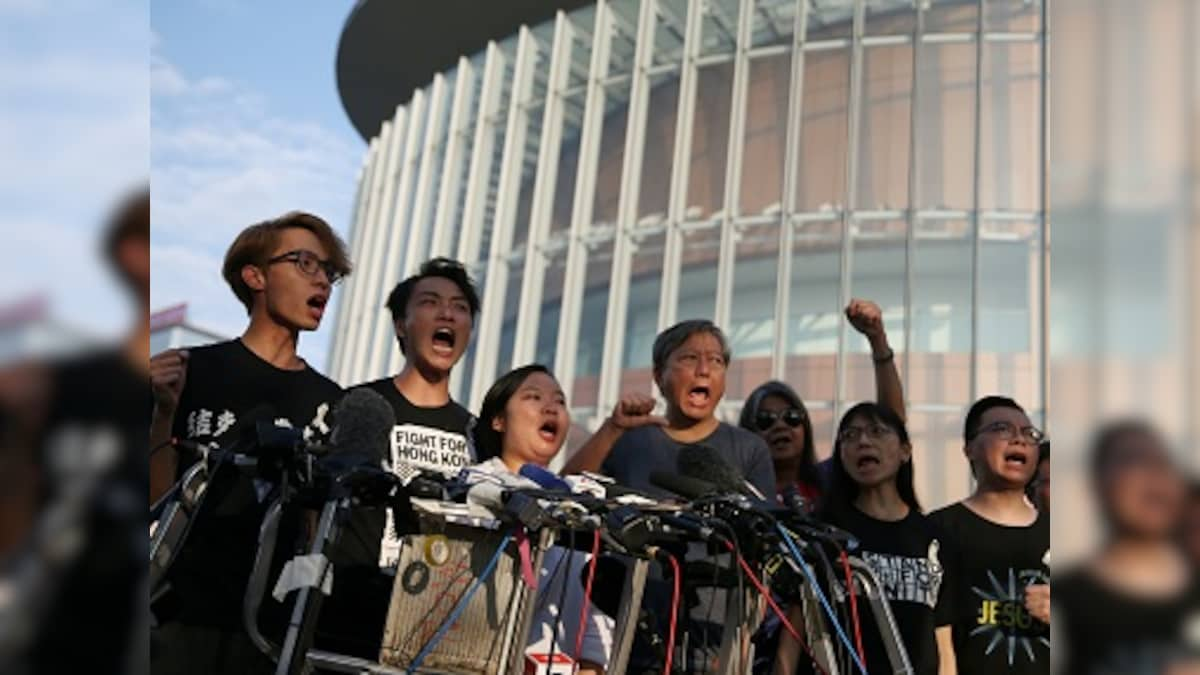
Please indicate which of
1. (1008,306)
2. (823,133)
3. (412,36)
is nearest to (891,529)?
(1008,306)

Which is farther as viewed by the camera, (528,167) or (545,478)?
(528,167)

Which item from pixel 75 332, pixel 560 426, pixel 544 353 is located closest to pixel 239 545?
pixel 560 426

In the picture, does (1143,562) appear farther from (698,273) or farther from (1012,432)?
(698,273)

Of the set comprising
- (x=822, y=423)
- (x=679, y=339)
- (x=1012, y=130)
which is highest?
(x=1012, y=130)

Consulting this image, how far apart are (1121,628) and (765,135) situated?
13180mm

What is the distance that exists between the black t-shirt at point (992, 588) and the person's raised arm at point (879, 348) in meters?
0.73

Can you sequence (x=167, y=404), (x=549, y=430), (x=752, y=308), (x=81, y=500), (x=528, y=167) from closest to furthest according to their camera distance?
(x=81, y=500) → (x=167, y=404) → (x=549, y=430) → (x=752, y=308) → (x=528, y=167)

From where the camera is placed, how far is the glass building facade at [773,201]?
Result: 39.7 feet

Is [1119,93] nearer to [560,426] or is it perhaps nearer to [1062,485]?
[1062,485]

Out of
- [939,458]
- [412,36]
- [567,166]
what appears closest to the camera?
[939,458]

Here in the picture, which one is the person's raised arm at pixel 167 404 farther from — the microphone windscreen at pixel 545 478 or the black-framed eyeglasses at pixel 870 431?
the black-framed eyeglasses at pixel 870 431

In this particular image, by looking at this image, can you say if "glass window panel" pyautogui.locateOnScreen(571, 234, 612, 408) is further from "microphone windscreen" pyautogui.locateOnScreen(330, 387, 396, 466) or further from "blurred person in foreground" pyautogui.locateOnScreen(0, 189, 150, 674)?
"blurred person in foreground" pyautogui.locateOnScreen(0, 189, 150, 674)

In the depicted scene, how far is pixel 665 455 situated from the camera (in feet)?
12.3

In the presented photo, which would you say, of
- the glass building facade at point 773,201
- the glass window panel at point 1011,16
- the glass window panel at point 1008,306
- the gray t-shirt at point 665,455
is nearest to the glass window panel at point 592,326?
the glass building facade at point 773,201
